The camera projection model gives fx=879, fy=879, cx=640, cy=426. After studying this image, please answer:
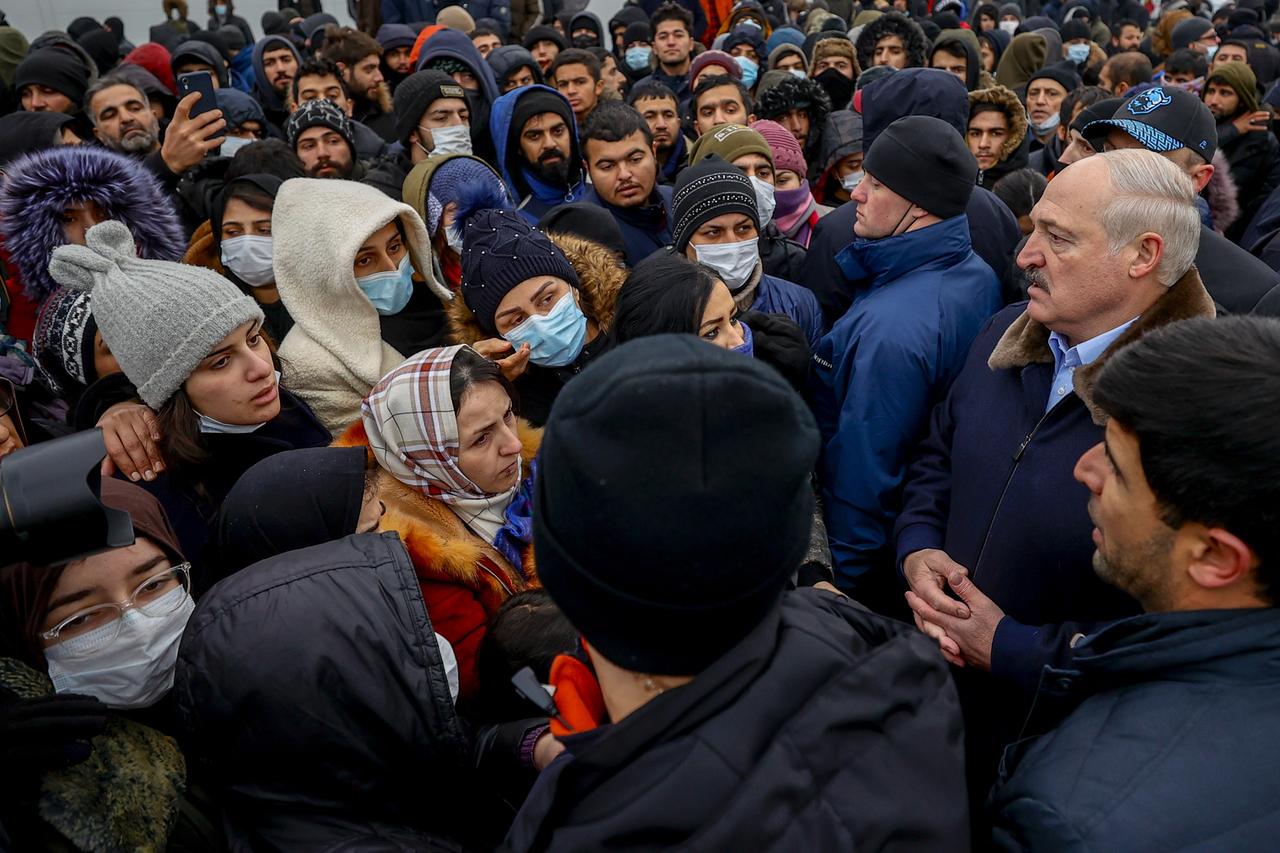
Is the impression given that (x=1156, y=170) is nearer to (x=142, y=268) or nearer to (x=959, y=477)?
(x=959, y=477)

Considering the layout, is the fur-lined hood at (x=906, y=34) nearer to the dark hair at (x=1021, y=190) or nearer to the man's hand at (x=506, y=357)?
the dark hair at (x=1021, y=190)

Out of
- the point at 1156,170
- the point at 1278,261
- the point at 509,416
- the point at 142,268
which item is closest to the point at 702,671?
the point at 509,416

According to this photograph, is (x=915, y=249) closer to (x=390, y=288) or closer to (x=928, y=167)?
(x=928, y=167)

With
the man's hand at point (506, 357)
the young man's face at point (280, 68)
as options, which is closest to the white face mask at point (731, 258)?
the man's hand at point (506, 357)

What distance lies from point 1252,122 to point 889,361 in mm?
5002

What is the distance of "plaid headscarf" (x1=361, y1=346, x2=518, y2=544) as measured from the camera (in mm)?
2211

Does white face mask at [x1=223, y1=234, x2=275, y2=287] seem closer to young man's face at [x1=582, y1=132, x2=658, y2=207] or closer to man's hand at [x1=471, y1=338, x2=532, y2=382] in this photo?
man's hand at [x1=471, y1=338, x2=532, y2=382]

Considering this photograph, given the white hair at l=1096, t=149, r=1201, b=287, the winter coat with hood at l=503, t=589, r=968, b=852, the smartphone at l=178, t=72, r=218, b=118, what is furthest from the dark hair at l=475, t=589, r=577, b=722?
the smartphone at l=178, t=72, r=218, b=118

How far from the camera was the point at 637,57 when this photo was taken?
31.8 feet

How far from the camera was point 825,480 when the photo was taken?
2938 mm

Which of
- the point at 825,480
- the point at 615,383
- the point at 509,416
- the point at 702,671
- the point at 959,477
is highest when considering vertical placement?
the point at 615,383

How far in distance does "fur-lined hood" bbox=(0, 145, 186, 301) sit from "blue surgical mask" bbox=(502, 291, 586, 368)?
167 cm

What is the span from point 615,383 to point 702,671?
377 millimetres

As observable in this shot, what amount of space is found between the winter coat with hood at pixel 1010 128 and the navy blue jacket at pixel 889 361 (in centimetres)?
269
